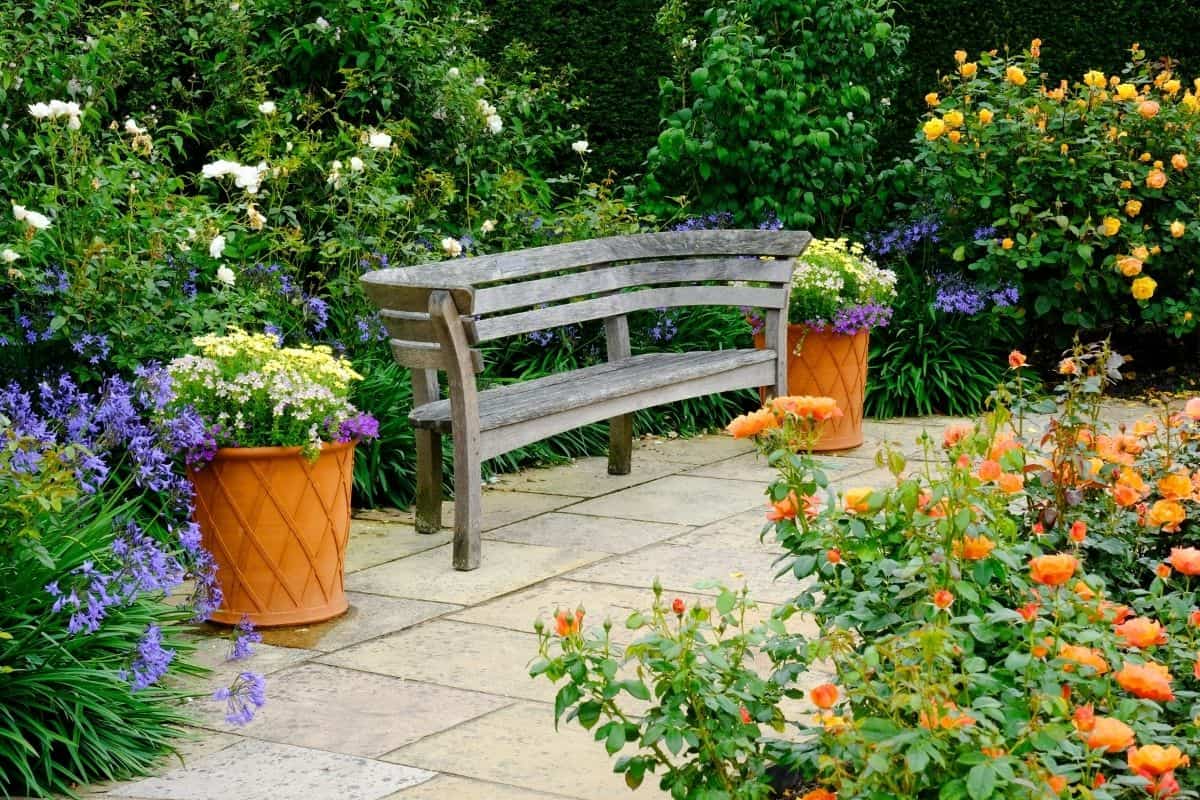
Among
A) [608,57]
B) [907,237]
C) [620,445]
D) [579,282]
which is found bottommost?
[620,445]

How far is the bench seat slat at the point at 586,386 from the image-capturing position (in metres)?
5.35

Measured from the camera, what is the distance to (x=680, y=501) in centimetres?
613

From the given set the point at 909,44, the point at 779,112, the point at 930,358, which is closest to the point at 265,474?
the point at 779,112

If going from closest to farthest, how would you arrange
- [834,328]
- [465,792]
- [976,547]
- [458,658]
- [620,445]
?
1. [976,547]
2. [465,792]
3. [458,658]
4. [620,445]
5. [834,328]

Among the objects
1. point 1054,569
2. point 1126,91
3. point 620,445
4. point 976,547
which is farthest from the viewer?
point 1126,91

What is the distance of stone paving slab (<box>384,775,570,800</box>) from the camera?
10.7 feet

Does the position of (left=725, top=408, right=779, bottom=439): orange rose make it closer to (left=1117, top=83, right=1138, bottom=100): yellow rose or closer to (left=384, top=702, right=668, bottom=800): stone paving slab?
(left=384, top=702, right=668, bottom=800): stone paving slab

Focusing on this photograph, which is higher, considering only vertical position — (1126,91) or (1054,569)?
(1126,91)

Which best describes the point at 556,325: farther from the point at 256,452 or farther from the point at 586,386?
the point at 256,452

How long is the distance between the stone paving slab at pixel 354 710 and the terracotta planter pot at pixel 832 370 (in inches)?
135

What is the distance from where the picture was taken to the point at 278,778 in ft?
11.0

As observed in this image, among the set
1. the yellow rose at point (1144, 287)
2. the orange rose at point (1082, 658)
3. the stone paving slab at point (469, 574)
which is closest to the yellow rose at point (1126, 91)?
the yellow rose at point (1144, 287)

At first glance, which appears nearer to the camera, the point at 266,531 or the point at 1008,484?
the point at 1008,484

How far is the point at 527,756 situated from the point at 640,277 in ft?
12.0
